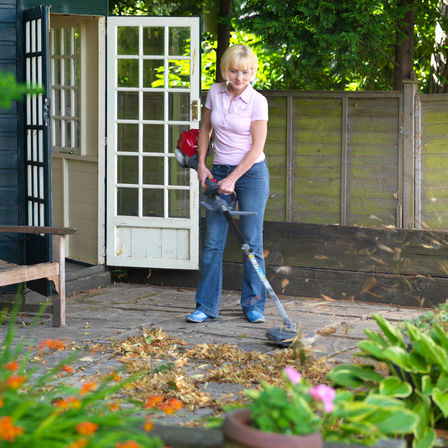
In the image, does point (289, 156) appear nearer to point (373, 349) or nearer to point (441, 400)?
point (373, 349)

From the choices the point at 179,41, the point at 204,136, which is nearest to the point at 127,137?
the point at 179,41

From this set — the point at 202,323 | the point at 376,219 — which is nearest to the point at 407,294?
the point at 376,219

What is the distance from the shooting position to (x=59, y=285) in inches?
206

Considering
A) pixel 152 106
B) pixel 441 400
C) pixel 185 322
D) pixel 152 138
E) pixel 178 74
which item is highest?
pixel 178 74

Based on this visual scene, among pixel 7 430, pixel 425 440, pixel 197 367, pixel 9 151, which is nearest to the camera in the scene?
pixel 7 430

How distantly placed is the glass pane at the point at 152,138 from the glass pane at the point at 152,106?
7cm

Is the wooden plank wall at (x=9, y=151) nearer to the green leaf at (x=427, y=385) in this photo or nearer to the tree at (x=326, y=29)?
the tree at (x=326, y=29)

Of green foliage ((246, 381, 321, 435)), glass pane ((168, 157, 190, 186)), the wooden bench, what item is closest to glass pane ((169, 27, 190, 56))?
glass pane ((168, 157, 190, 186))

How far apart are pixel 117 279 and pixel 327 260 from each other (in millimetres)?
1769

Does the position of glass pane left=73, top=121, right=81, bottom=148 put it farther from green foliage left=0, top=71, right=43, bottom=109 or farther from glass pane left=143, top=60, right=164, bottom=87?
green foliage left=0, top=71, right=43, bottom=109

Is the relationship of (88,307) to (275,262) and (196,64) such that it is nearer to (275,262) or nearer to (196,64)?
(275,262)

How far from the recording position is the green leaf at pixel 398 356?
3.05 meters

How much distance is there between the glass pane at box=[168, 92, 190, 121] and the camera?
21.6ft

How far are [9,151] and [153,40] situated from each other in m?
1.44
